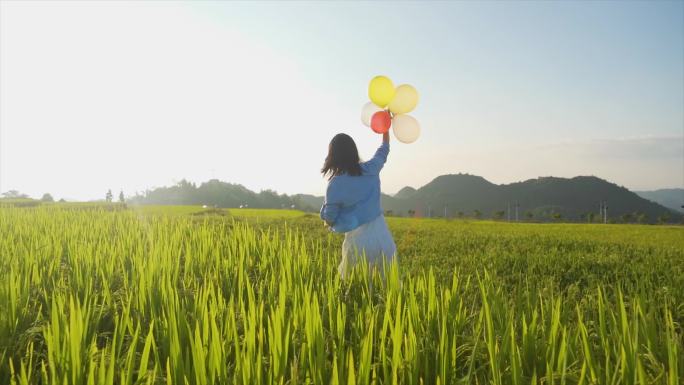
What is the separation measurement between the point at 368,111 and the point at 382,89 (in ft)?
1.32

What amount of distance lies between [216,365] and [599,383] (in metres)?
1.54

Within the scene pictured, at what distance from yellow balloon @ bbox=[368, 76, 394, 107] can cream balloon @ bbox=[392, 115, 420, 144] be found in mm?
266

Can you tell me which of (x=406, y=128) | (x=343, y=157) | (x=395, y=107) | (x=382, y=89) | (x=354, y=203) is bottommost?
(x=354, y=203)

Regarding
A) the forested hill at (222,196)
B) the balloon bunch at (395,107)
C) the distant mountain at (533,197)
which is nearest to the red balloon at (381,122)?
the balloon bunch at (395,107)

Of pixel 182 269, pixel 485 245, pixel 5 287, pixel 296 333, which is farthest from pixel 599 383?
pixel 485 245

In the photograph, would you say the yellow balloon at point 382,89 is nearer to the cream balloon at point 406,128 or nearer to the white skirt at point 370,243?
the cream balloon at point 406,128

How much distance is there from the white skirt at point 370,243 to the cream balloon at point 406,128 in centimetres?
105

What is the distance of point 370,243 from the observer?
15.1 ft

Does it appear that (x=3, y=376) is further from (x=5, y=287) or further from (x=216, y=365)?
(x=216, y=365)

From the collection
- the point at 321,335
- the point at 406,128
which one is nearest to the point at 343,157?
the point at 406,128

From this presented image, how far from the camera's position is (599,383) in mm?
1775

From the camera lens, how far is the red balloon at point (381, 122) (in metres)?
5.11

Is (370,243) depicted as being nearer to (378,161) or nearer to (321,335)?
(378,161)

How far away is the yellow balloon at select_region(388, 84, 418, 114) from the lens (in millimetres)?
5160
